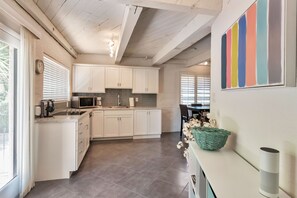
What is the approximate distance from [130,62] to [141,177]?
3778mm

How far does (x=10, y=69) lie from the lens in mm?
2191

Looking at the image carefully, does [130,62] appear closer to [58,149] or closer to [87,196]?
[58,149]

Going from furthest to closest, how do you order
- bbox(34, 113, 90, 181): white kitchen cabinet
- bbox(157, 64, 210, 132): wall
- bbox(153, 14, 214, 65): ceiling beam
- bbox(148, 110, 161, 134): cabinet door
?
bbox(157, 64, 210, 132): wall → bbox(148, 110, 161, 134): cabinet door → bbox(34, 113, 90, 181): white kitchen cabinet → bbox(153, 14, 214, 65): ceiling beam

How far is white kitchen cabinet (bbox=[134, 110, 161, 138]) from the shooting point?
5.06 meters

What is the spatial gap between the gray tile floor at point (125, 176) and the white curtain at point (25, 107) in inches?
10.6

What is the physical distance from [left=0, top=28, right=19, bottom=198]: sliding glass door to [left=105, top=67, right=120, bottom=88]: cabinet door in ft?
9.66

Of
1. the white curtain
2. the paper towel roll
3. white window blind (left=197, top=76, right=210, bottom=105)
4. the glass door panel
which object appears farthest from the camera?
white window blind (left=197, top=76, right=210, bottom=105)

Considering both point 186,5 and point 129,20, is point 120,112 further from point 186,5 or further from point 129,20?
point 186,5

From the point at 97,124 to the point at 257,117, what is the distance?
13.7 feet

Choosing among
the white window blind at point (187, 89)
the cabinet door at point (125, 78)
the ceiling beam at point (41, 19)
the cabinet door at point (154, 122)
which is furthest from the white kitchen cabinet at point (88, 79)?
the white window blind at point (187, 89)

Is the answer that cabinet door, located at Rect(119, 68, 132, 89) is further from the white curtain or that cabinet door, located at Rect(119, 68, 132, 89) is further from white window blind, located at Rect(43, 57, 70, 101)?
the white curtain

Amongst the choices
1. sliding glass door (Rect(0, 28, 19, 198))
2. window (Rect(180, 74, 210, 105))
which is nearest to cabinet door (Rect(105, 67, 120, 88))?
window (Rect(180, 74, 210, 105))

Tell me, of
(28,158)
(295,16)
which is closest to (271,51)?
(295,16)

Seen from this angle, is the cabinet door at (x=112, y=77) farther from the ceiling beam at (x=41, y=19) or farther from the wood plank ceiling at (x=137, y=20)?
the ceiling beam at (x=41, y=19)
